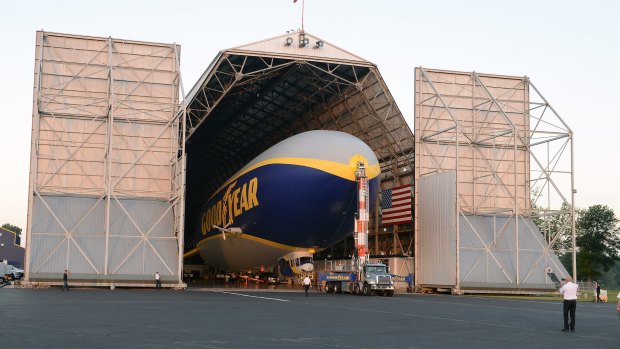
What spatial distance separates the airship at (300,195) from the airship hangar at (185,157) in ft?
17.5

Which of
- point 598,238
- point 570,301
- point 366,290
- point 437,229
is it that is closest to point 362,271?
point 366,290

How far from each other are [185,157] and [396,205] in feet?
61.2

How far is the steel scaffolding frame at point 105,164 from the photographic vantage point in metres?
45.6

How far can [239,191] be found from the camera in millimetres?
52938

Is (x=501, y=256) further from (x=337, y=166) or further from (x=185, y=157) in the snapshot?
(x=185, y=157)

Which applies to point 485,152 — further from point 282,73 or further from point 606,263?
point 606,263

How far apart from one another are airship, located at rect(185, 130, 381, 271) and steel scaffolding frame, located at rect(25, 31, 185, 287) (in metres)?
5.56

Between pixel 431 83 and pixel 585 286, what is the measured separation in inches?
1264

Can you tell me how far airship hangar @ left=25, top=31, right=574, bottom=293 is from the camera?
1826 inches

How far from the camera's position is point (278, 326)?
70.8 feet

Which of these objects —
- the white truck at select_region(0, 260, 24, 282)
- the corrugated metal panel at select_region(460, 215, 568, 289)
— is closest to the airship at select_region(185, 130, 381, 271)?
the corrugated metal panel at select_region(460, 215, 568, 289)

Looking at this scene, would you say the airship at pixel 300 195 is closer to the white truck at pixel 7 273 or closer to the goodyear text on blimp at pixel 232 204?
the goodyear text on blimp at pixel 232 204

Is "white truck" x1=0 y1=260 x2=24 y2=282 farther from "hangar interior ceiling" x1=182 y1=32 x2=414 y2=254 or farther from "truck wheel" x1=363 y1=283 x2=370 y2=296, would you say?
"truck wheel" x1=363 y1=283 x2=370 y2=296

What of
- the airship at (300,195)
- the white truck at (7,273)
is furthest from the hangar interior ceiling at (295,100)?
the white truck at (7,273)
